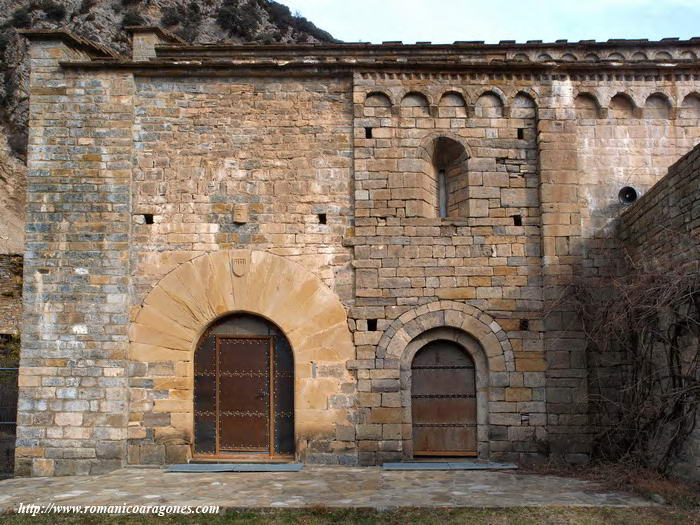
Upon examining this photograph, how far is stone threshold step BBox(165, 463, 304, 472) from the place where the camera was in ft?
28.7

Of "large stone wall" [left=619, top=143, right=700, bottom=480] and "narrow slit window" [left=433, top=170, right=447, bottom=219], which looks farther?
"narrow slit window" [left=433, top=170, right=447, bottom=219]

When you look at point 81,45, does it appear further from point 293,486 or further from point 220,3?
point 220,3

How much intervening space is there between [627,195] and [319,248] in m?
4.52

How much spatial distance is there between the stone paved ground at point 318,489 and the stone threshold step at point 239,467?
0.14 meters

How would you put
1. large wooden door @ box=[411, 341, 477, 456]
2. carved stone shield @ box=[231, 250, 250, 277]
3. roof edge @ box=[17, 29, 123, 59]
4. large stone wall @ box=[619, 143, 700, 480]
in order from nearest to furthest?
large stone wall @ box=[619, 143, 700, 480] → large wooden door @ box=[411, 341, 477, 456] → carved stone shield @ box=[231, 250, 250, 277] → roof edge @ box=[17, 29, 123, 59]

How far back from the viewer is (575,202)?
9617 millimetres

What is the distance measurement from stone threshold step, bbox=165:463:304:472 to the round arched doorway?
30cm

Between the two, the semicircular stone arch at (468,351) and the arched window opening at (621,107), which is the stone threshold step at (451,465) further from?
the arched window opening at (621,107)

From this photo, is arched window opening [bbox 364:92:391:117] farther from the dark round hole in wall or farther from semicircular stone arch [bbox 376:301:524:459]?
the dark round hole in wall

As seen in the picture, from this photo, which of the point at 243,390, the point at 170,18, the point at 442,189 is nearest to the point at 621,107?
the point at 442,189

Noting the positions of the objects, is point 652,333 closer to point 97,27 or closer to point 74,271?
point 74,271

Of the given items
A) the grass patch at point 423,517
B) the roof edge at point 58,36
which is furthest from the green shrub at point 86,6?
the grass patch at point 423,517

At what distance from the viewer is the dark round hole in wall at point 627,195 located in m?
9.95

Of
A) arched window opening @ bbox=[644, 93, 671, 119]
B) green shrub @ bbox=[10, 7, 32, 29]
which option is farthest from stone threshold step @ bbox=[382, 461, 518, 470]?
green shrub @ bbox=[10, 7, 32, 29]
